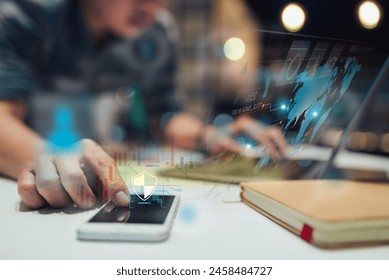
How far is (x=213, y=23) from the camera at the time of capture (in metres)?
2.06

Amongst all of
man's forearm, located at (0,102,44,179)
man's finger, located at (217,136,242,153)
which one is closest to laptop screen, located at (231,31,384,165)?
man's finger, located at (217,136,242,153)

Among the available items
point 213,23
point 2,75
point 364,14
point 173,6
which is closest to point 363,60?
point 364,14

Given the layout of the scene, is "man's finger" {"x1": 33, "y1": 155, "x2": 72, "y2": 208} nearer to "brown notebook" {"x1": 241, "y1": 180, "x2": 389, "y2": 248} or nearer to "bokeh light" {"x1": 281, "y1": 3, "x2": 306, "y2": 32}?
"brown notebook" {"x1": 241, "y1": 180, "x2": 389, "y2": 248}

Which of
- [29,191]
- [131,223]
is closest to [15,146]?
[29,191]

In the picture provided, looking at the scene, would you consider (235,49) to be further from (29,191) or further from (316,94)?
(29,191)

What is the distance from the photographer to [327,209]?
0.94 feet

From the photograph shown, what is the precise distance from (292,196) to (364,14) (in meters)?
0.38

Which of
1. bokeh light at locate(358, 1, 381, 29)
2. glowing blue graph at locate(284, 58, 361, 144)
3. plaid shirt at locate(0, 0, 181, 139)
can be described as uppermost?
plaid shirt at locate(0, 0, 181, 139)

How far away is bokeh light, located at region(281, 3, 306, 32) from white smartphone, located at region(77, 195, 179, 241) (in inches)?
16.7

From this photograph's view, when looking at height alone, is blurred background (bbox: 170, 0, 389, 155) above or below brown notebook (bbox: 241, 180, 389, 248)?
above

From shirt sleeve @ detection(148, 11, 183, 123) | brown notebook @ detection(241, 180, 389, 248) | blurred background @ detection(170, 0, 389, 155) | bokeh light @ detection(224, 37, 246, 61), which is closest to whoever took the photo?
brown notebook @ detection(241, 180, 389, 248)

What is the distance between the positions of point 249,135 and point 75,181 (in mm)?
251

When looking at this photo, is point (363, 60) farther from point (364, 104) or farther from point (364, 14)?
point (364, 14)

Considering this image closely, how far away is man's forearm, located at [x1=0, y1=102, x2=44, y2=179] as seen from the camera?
1.64 ft
